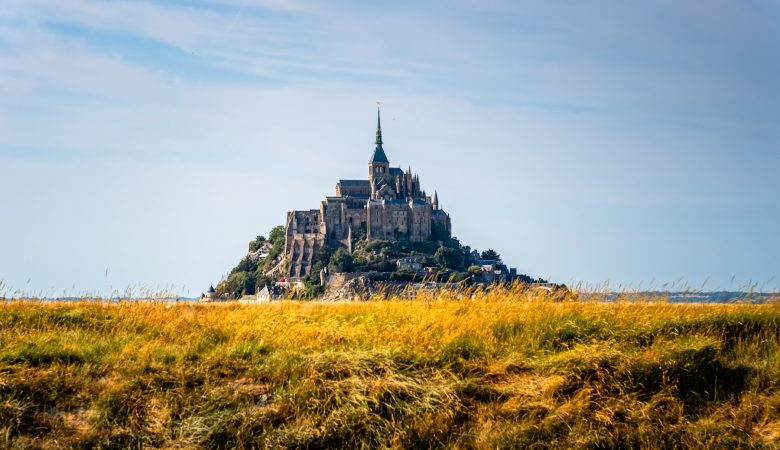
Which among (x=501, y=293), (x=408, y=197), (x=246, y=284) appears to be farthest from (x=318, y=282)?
(x=501, y=293)

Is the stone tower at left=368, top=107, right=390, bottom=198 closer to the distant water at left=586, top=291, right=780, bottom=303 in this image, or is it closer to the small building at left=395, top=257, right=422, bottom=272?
the small building at left=395, top=257, right=422, bottom=272

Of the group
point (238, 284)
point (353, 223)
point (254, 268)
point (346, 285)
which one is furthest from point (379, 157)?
point (346, 285)

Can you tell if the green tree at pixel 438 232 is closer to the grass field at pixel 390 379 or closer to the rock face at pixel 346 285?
the rock face at pixel 346 285

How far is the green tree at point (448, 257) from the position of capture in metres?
106

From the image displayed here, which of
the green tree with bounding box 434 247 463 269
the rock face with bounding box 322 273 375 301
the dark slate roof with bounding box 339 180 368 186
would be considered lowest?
the rock face with bounding box 322 273 375 301

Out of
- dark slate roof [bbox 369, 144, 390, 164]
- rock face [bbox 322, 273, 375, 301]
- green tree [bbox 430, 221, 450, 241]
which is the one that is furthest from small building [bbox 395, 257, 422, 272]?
dark slate roof [bbox 369, 144, 390, 164]

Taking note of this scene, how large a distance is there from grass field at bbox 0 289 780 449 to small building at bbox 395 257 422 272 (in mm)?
89686

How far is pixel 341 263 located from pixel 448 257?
45.3 ft

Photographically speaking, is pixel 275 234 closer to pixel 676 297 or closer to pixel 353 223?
pixel 353 223

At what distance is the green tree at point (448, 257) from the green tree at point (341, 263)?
10.9 m

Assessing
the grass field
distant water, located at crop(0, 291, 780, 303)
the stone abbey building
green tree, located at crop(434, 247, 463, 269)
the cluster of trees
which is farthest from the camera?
the stone abbey building

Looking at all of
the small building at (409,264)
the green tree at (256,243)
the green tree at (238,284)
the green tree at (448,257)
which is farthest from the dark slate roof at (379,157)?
the green tree at (238,284)

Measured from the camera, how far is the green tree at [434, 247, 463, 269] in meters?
106

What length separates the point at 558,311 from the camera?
36.4ft
